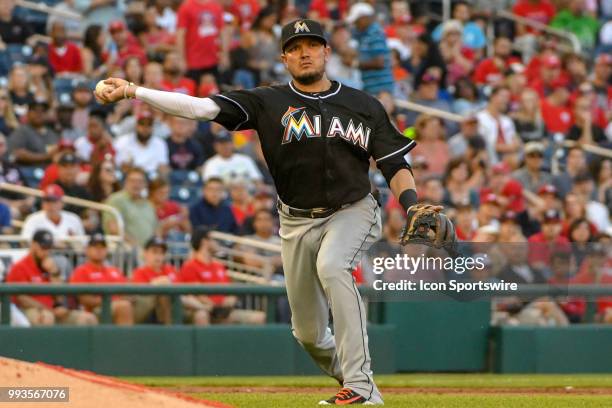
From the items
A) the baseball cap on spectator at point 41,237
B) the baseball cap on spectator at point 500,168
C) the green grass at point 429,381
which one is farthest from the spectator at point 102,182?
the baseball cap on spectator at point 500,168

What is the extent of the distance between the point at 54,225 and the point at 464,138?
16.8ft

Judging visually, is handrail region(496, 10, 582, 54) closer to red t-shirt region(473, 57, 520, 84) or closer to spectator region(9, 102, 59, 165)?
red t-shirt region(473, 57, 520, 84)

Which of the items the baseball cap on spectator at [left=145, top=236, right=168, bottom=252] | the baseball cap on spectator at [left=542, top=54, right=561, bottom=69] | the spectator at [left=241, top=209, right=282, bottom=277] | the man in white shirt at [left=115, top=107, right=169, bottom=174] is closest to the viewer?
the baseball cap on spectator at [left=145, top=236, right=168, bottom=252]

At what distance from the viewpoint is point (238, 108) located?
25.2ft

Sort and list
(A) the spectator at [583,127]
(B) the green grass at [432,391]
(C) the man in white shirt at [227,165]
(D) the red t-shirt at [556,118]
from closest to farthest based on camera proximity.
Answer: (B) the green grass at [432,391] → (C) the man in white shirt at [227,165] → (A) the spectator at [583,127] → (D) the red t-shirt at [556,118]

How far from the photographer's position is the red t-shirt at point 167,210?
539 inches

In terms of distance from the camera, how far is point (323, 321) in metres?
7.86

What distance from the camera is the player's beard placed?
7.66 metres

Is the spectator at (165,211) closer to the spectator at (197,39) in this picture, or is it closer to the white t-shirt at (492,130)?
the spectator at (197,39)

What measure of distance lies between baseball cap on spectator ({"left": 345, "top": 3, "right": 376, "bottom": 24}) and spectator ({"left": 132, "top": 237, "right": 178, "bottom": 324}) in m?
5.63

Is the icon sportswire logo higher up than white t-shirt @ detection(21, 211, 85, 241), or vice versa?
the icon sportswire logo

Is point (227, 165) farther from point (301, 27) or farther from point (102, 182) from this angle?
point (301, 27)

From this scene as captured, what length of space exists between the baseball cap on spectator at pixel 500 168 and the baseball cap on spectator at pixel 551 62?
106 inches

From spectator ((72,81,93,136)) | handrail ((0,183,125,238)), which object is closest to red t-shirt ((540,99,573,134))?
spectator ((72,81,93,136))
